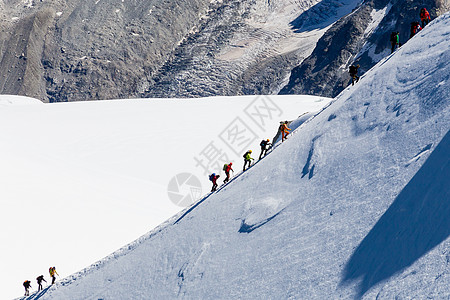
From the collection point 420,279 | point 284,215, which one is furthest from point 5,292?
point 420,279

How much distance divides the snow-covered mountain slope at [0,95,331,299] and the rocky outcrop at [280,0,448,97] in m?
36.1

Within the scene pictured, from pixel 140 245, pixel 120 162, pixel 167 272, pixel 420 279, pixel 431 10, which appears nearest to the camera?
pixel 420 279

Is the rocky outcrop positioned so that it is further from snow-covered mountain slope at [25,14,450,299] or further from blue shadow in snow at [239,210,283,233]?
blue shadow in snow at [239,210,283,233]

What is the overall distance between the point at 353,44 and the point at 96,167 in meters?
59.8

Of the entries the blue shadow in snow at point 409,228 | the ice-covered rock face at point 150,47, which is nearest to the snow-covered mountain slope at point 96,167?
the blue shadow in snow at point 409,228

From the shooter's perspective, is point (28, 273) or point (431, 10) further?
point (431, 10)

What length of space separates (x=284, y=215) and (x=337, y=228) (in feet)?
6.15

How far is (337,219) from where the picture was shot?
31.3ft

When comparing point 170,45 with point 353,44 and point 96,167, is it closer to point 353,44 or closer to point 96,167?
point 353,44

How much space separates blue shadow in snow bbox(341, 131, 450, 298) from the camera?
762 centimetres

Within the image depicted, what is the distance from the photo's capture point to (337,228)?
9.33 m

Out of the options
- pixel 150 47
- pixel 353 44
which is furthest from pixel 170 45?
pixel 353 44

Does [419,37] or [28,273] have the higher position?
[28,273]

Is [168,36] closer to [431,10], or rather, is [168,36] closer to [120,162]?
[431,10]
